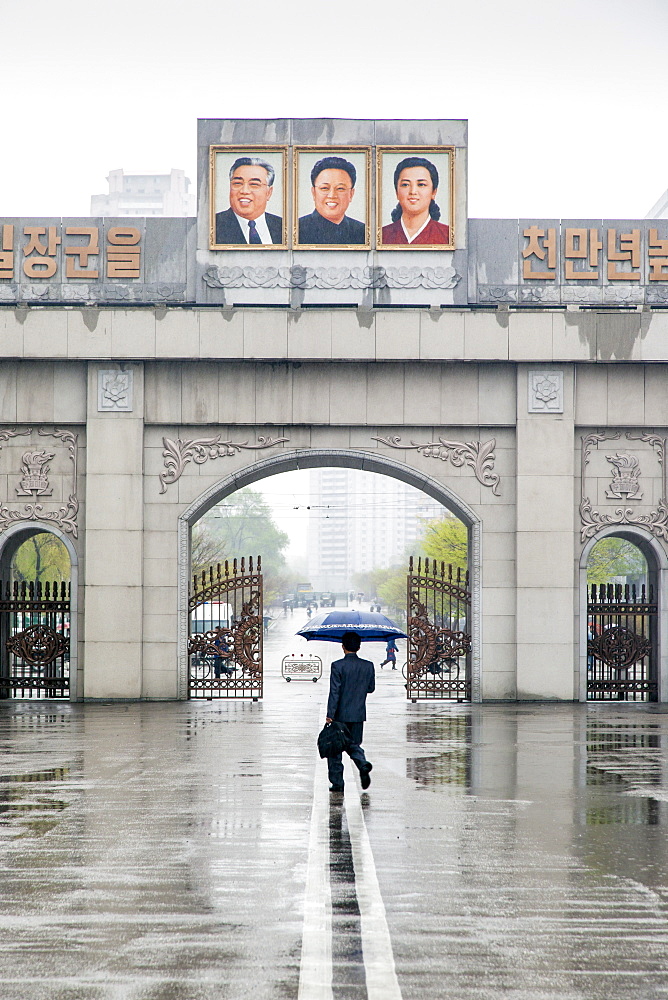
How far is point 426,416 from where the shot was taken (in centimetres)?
2125

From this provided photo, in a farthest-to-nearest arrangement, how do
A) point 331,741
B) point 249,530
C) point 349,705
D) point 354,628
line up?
point 249,530 → point 354,628 → point 349,705 → point 331,741

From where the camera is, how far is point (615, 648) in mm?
21547

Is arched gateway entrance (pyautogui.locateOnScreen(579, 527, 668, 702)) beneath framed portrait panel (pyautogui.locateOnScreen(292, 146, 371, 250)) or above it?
beneath

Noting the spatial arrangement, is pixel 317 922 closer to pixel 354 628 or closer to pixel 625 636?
pixel 354 628

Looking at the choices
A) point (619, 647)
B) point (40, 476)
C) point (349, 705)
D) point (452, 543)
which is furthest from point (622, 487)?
point (452, 543)

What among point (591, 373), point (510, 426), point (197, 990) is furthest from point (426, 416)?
point (197, 990)

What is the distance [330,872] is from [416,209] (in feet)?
52.9

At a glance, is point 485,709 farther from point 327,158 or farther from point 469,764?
point 327,158

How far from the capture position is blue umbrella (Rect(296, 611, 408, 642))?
1523 cm

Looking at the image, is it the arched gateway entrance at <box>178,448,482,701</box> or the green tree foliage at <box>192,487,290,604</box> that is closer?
the arched gateway entrance at <box>178,448,482,701</box>

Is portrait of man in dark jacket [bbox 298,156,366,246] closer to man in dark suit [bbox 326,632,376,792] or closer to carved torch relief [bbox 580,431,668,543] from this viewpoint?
carved torch relief [bbox 580,431,668,543]

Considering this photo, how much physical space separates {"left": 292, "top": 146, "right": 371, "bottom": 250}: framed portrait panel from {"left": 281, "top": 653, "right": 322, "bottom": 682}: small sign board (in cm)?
1219

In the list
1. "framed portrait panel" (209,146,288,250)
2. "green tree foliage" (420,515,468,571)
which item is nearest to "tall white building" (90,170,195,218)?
"green tree foliage" (420,515,468,571)

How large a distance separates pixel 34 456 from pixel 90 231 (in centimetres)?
450
